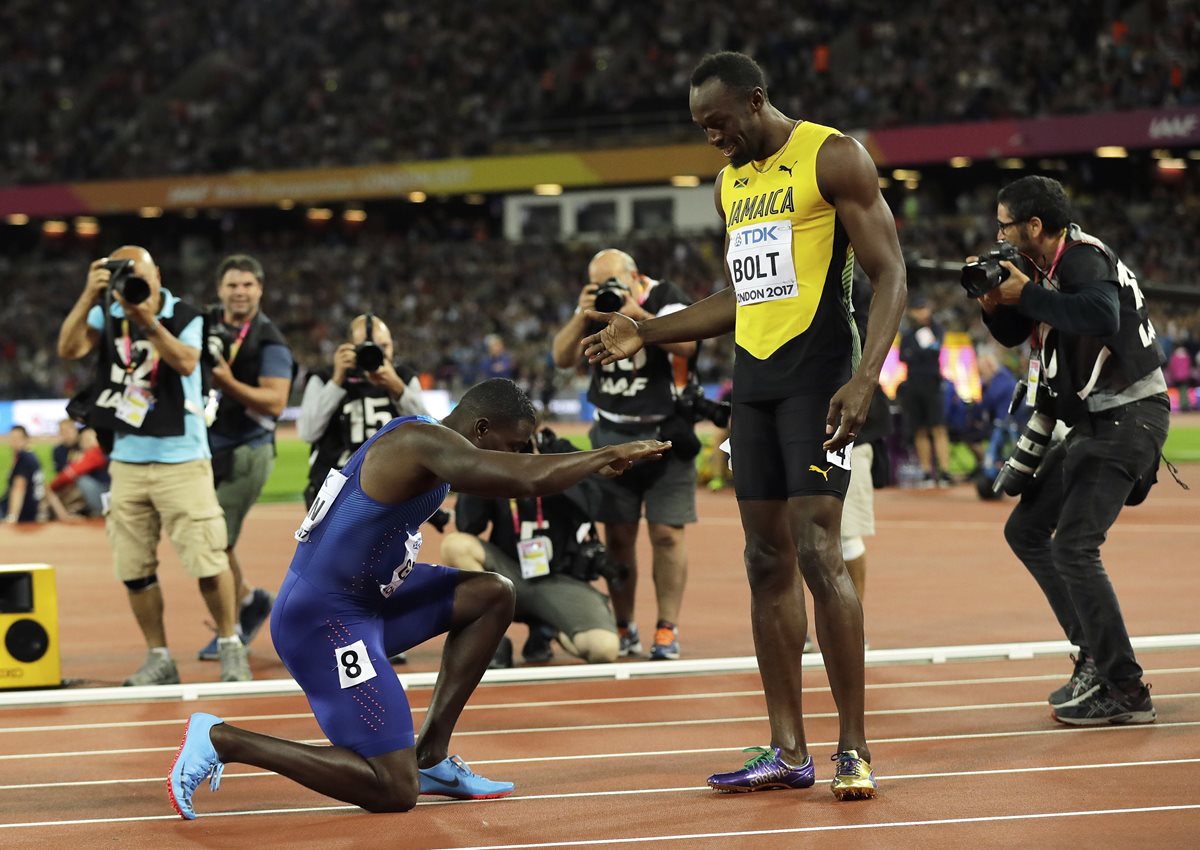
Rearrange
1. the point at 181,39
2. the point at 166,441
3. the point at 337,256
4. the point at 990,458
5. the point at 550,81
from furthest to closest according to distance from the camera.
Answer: the point at 181,39 → the point at 337,256 → the point at 550,81 → the point at 990,458 → the point at 166,441

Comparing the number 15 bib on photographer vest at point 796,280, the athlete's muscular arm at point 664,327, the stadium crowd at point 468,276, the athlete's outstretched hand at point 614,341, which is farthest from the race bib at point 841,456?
the stadium crowd at point 468,276

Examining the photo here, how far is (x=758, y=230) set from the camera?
505 centimetres

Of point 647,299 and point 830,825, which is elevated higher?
point 647,299

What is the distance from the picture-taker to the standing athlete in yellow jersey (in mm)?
4848

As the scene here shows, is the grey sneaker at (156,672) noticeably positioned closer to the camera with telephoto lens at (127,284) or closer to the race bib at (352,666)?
the camera with telephoto lens at (127,284)

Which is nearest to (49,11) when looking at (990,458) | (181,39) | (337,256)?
(181,39)

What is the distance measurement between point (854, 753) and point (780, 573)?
62cm

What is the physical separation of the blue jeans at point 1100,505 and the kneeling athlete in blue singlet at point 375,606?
7.33ft

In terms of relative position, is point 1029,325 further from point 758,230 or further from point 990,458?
point 990,458

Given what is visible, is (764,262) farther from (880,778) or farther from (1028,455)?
(1028,455)

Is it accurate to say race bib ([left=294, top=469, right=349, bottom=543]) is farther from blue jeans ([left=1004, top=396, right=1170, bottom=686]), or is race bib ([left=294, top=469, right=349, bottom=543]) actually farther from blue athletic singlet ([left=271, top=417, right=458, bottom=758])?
blue jeans ([left=1004, top=396, right=1170, bottom=686])

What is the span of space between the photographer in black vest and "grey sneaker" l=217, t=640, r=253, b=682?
955 millimetres

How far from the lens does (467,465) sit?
4.79 m

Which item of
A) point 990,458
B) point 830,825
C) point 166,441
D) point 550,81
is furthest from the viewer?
point 550,81
